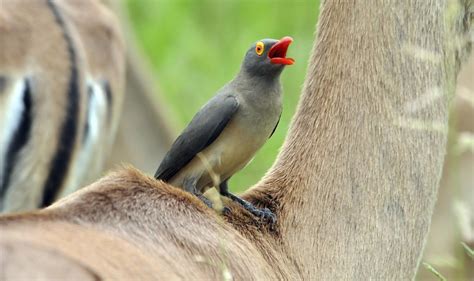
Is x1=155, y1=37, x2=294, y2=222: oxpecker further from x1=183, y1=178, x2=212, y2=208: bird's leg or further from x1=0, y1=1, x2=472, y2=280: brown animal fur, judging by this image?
x1=0, y1=1, x2=472, y2=280: brown animal fur

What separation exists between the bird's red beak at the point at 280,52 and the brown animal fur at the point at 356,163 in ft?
0.51

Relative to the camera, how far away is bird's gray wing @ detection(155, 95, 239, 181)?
10.0 feet

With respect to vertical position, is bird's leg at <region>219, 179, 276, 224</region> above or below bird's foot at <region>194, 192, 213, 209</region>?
below

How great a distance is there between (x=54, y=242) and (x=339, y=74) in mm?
1014

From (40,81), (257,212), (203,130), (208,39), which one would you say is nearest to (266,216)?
(257,212)

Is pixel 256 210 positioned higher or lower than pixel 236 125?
lower

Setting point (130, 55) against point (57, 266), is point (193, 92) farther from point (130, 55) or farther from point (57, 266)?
point (57, 266)

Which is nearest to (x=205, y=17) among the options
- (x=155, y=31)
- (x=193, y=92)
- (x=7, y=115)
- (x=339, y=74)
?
(x=155, y=31)

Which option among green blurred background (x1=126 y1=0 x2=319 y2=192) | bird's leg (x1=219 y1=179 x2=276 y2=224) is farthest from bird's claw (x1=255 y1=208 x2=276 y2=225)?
green blurred background (x1=126 y1=0 x2=319 y2=192)

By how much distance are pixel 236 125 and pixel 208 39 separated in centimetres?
701

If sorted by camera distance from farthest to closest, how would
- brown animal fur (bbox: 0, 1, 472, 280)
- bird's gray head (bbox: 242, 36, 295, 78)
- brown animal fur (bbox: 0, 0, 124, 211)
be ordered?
brown animal fur (bbox: 0, 0, 124, 211) < bird's gray head (bbox: 242, 36, 295, 78) < brown animal fur (bbox: 0, 1, 472, 280)

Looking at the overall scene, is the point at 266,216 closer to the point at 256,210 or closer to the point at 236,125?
the point at 256,210

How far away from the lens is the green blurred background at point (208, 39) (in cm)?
908

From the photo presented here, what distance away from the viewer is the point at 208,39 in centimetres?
1002
